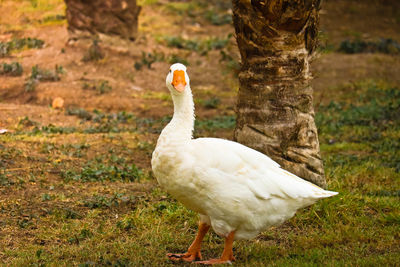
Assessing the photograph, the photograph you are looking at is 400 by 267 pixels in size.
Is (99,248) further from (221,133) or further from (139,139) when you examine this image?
(221,133)

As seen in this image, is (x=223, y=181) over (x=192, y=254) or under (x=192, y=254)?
over

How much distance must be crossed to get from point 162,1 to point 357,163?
44.4 ft

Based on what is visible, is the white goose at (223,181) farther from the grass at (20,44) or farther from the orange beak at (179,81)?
the grass at (20,44)

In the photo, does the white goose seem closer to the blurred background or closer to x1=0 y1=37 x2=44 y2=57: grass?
the blurred background

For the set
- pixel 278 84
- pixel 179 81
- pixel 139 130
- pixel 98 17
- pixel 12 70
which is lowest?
pixel 139 130

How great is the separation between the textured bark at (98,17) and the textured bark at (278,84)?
26.3ft

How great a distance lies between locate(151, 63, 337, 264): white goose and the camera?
14.6 feet

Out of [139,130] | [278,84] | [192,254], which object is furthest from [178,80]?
[139,130]

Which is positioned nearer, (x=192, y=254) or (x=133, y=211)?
(x=192, y=254)

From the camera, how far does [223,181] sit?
447 centimetres

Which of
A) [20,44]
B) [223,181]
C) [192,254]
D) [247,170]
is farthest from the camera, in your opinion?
[20,44]

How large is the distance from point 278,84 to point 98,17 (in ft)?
28.0

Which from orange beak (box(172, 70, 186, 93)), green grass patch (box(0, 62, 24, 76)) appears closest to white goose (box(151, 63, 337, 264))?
orange beak (box(172, 70, 186, 93))

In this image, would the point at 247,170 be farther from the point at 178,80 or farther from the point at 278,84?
the point at 278,84
